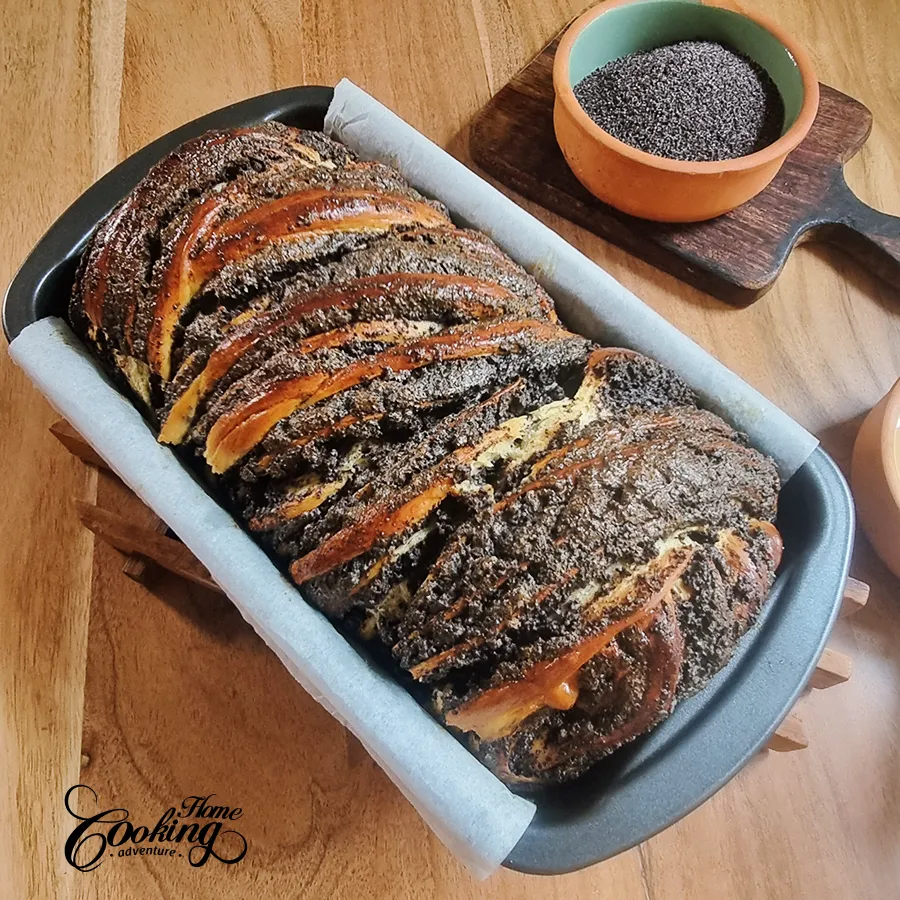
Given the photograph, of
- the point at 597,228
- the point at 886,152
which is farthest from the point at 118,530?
the point at 886,152

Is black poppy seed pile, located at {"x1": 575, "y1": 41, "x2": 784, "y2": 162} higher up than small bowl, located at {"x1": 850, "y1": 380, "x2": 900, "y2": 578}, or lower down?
higher up

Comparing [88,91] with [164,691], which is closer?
[164,691]

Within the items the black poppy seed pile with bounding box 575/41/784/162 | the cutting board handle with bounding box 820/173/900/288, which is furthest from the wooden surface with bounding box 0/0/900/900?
the black poppy seed pile with bounding box 575/41/784/162

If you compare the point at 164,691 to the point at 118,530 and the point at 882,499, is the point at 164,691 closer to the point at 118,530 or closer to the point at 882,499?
the point at 118,530

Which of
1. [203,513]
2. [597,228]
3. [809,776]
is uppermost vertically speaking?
[203,513]

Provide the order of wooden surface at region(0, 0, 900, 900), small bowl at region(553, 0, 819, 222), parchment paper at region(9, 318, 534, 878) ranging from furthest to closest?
small bowl at region(553, 0, 819, 222)
wooden surface at region(0, 0, 900, 900)
parchment paper at region(9, 318, 534, 878)

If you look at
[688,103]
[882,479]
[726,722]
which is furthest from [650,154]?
[726,722]

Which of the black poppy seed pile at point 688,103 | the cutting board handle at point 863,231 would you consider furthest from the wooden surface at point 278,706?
the black poppy seed pile at point 688,103

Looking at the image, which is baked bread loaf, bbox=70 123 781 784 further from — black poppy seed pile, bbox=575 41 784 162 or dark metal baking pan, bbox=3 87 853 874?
black poppy seed pile, bbox=575 41 784 162
